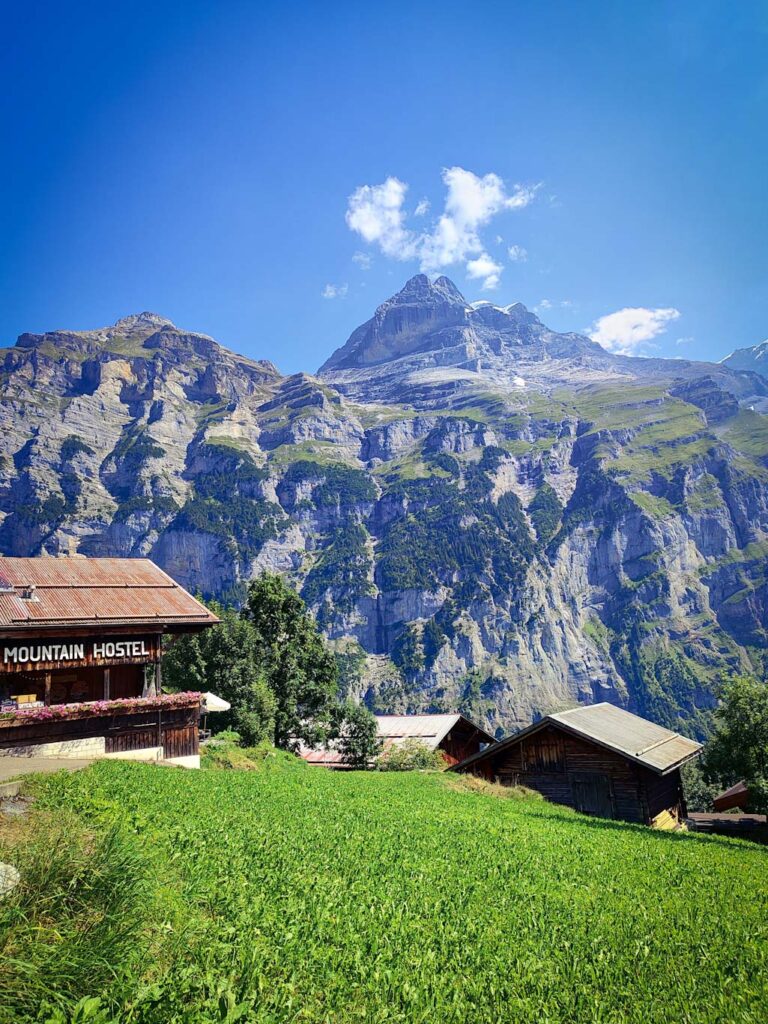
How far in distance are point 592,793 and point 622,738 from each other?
339 cm

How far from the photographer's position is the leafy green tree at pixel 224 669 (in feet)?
134

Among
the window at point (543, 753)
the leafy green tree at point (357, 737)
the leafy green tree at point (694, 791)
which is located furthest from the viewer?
the leafy green tree at point (694, 791)

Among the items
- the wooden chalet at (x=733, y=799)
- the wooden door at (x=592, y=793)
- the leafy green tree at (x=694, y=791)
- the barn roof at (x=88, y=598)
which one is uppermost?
the barn roof at (x=88, y=598)

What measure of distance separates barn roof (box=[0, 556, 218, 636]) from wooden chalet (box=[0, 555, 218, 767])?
0.13 ft

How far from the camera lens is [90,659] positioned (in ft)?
80.0

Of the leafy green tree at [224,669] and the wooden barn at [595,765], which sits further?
the leafy green tree at [224,669]

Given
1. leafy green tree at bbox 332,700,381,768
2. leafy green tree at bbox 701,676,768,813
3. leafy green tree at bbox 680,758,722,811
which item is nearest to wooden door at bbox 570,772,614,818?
leafy green tree at bbox 701,676,768,813

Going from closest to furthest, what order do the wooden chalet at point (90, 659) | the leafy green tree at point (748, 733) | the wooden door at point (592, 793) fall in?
the wooden chalet at point (90, 659)
the leafy green tree at point (748, 733)
the wooden door at point (592, 793)

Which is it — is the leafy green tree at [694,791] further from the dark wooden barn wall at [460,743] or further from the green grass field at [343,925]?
the green grass field at [343,925]

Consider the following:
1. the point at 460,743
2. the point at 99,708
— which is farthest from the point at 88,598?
the point at 460,743

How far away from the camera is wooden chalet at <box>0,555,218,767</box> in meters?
20.3

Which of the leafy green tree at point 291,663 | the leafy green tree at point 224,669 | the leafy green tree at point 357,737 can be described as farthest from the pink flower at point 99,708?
the leafy green tree at point 357,737

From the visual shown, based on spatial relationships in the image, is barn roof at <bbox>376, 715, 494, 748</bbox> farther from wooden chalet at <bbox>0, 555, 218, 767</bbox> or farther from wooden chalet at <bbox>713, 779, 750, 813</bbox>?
wooden chalet at <bbox>0, 555, 218, 767</bbox>

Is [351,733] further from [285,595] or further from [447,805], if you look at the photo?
[447,805]
